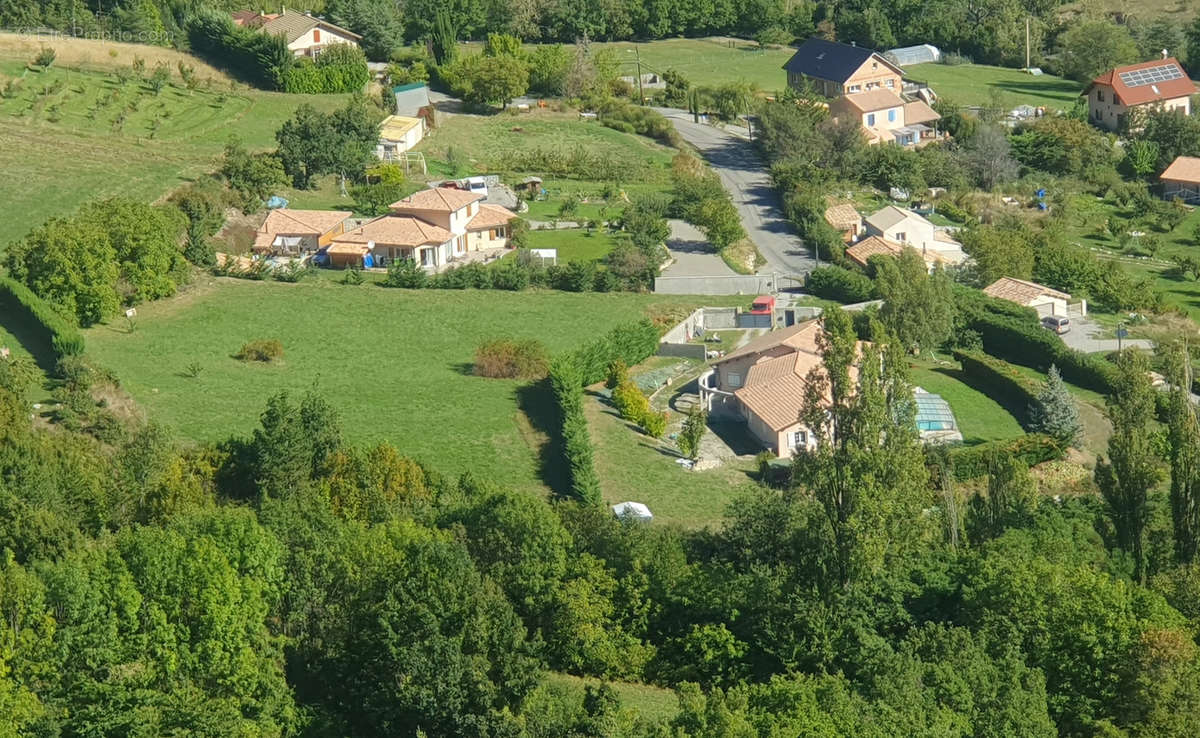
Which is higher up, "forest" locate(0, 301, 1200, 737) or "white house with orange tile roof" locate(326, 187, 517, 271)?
"forest" locate(0, 301, 1200, 737)

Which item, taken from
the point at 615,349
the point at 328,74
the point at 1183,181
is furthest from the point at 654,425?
the point at 1183,181

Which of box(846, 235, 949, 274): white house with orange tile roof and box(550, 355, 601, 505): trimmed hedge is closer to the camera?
box(550, 355, 601, 505): trimmed hedge

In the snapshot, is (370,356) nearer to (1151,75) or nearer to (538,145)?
(538,145)

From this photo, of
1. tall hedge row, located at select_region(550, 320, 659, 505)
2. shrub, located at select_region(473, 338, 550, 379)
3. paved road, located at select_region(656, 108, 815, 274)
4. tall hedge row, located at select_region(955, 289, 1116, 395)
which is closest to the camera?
tall hedge row, located at select_region(550, 320, 659, 505)

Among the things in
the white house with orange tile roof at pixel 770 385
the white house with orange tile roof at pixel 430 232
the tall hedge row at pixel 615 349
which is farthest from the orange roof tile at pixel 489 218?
the white house with orange tile roof at pixel 770 385

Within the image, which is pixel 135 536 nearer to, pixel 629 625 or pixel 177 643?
pixel 177 643

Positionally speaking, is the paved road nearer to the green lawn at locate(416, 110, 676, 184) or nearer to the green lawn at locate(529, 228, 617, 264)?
the green lawn at locate(416, 110, 676, 184)

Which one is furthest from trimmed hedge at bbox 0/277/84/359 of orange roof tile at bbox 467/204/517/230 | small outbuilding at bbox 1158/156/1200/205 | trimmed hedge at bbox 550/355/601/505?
small outbuilding at bbox 1158/156/1200/205

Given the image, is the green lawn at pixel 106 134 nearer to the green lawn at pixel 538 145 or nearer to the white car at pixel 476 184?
the green lawn at pixel 538 145
